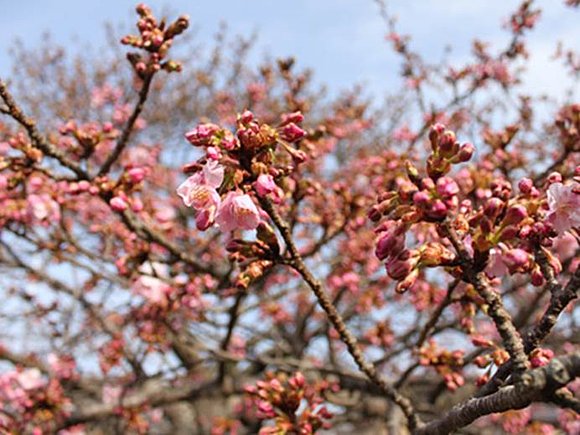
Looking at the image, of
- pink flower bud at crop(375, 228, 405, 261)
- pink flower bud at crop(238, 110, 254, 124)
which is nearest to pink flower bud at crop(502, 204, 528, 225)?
pink flower bud at crop(375, 228, 405, 261)

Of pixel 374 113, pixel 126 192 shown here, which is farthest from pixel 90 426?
pixel 374 113

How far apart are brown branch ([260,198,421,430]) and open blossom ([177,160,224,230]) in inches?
5.7

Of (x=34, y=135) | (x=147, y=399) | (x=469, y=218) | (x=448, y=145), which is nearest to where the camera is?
(x=448, y=145)

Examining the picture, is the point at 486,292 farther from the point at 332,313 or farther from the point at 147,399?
the point at 147,399

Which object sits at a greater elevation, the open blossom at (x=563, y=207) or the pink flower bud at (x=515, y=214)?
the open blossom at (x=563, y=207)

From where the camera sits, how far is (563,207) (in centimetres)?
166

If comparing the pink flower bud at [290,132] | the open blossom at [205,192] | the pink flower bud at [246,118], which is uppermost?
the pink flower bud at [290,132]

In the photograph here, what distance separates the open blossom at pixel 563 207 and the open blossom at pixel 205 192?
89 centimetres

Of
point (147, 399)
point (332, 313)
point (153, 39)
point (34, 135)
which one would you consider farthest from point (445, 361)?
point (147, 399)

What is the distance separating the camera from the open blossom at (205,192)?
65.5 inches

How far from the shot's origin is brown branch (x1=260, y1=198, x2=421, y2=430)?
1825mm

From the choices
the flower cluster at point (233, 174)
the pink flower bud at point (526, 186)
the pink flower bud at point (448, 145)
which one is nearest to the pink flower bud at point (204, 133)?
the flower cluster at point (233, 174)

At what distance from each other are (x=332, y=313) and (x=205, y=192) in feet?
2.33

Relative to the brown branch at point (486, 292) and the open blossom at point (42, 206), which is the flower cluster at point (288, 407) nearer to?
the brown branch at point (486, 292)
